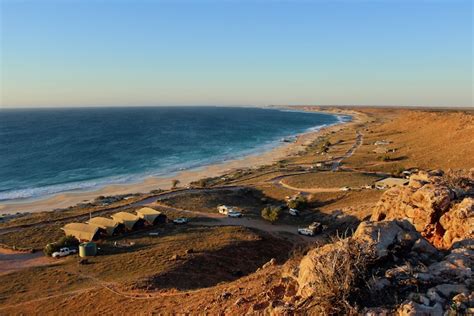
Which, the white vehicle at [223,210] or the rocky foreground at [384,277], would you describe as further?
the white vehicle at [223,210]

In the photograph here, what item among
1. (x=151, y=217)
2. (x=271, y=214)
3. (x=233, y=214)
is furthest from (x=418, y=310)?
(x=233, y=214)

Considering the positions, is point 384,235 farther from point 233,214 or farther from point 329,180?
point 329,180

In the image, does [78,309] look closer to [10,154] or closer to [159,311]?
[159,311]

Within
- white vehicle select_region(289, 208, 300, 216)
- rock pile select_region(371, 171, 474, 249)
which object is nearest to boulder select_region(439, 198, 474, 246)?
rock pile select_region(371, 171, 474, 249)

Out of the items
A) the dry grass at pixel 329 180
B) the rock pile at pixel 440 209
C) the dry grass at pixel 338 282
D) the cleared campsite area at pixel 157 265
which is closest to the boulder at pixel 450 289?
the dry grass at pixel 338 282

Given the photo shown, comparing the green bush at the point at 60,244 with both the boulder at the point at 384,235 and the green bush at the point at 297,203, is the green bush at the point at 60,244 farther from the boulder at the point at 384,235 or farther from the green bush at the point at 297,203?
the boulder at the point at 384,235

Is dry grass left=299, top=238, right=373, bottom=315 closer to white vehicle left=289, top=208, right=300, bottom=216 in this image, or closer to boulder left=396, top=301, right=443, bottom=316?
boulder left=396, top=301, right=443, bottom=316
